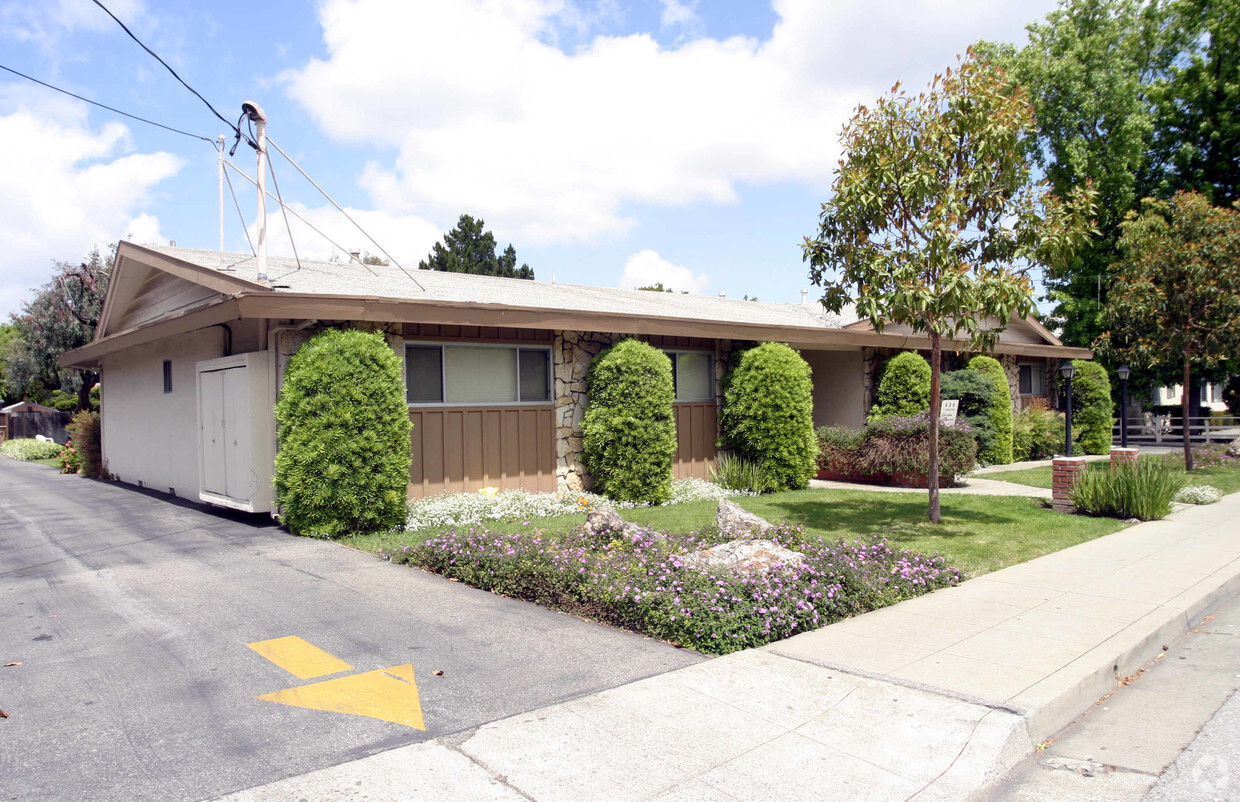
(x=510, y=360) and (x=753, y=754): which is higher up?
(x=510, y=360)

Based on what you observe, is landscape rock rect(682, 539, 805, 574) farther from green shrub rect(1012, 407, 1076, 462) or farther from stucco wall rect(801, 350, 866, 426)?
green shrub rect(1012, 407, 1076, 462)

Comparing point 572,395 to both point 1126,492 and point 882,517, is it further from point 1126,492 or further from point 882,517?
point 1126,492

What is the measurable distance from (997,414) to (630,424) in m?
10.7

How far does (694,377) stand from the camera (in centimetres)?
1445

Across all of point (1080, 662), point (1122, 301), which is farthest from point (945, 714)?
point (1122, 301)

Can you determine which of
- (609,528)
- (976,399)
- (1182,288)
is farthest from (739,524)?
(1182,288)

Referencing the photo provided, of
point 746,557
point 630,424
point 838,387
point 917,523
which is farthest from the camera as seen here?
point 838,387

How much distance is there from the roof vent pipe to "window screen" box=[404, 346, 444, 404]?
210 cm

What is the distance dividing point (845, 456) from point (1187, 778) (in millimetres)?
11839

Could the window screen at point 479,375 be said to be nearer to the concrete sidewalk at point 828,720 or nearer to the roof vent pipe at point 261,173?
the roof vent pipe at point 261,173

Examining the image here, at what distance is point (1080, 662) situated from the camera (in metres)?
5.27

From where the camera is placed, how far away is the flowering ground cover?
233 inches

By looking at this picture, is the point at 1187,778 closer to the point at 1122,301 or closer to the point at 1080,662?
the point at 1080,662

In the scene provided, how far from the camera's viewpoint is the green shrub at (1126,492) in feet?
36.9
